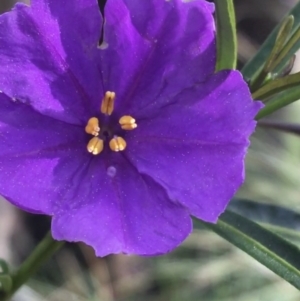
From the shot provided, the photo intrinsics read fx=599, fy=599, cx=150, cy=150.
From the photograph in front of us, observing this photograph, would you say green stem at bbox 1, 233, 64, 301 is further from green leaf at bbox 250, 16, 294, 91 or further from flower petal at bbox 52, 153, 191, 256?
green leaf at bbox 250, 16, 294, 91

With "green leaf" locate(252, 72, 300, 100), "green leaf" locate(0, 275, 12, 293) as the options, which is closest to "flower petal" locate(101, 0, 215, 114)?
"green leaf" locate(252, 72, 300, 100)

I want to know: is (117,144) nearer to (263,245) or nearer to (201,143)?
(201,143)

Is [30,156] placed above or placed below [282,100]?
below

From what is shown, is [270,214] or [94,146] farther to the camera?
[270,214]

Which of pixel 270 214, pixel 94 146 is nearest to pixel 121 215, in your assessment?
pixel 94 146

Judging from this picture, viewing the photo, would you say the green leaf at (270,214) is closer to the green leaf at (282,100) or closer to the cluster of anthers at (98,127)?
the green leaf at (282,100)

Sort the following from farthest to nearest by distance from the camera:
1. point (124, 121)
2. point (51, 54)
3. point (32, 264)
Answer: point (32, 264)
point (124, 121)
point (51, 54)

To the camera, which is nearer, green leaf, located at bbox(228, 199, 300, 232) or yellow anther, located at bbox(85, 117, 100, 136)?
yellow anther, located at bbox(85, 117, 100, 136)
